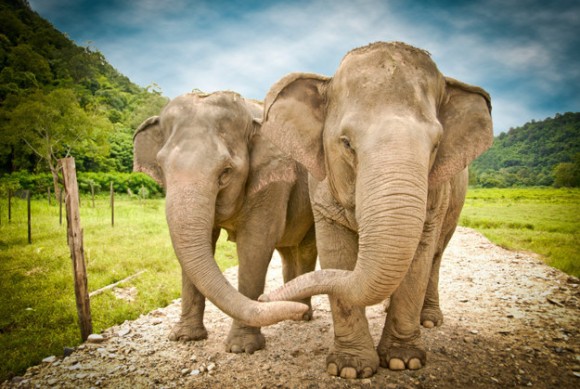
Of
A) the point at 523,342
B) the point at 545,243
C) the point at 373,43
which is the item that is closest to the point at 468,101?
the point at 373,43

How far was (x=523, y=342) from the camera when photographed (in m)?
5.20

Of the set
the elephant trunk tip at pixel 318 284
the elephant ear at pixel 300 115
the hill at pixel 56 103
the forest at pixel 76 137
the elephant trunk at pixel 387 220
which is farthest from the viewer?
the hill at pixel 56 103

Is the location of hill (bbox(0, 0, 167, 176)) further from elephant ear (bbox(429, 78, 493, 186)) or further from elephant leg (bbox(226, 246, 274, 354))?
elephant ear (bbox(429, 78, 493, 186))

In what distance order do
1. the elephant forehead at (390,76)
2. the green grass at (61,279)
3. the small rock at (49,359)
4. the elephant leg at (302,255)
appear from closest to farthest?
the elephant forehead at (390,76)
the small rock at (49,359)
the green grass at (61,279)
the elephant leg at (302,255)

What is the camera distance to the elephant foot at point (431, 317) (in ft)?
19.2

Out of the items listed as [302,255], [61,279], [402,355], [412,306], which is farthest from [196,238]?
[61,279]

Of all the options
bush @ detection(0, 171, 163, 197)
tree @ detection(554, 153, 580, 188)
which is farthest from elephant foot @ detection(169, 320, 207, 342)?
bush @ detection(0, 171, 163, 197)

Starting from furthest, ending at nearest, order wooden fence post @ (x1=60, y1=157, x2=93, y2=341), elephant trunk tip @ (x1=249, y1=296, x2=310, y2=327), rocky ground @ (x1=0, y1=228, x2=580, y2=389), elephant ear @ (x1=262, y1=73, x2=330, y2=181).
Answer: wooden fence post @ (x1=60, y1=157, x2=93, y2=341), rocky ground @ (x1=0, y1=228, x2=580, y2=389), elephant ear @ (x1=262, y1=73, x2=330, y2=181), elephant trunk tip @ (x1=249, y1=296, x2=310, y2=327)

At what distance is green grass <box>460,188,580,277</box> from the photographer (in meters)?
11.5

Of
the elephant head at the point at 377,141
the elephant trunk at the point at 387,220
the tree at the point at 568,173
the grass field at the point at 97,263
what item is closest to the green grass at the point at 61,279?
the grass field at the point at 97,263

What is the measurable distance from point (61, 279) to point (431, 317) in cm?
766

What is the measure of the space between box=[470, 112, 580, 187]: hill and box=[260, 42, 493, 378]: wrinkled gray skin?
24160 millimetres

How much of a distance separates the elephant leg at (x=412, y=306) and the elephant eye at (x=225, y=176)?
89.0 inches

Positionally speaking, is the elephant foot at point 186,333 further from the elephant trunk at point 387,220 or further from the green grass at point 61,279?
the elephant trunk at point 387,220
